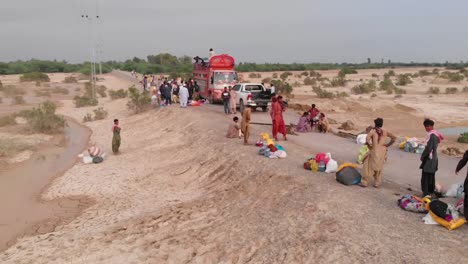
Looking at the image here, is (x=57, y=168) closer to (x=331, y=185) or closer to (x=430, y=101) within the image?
(x=331, y=185)

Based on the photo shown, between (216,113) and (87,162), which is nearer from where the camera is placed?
(87,162)

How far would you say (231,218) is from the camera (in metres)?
9.71

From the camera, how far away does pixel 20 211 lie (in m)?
12.7

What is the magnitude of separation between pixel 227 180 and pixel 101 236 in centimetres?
415

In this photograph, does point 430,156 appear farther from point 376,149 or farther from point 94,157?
point 94,157

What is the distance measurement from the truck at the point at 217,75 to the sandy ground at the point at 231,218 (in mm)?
11339

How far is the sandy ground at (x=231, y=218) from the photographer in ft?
23.7

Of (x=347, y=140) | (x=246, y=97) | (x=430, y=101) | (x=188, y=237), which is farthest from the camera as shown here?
(x=430, y=101)

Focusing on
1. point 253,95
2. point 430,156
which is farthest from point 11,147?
point 430,156

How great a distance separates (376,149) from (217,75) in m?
18.7

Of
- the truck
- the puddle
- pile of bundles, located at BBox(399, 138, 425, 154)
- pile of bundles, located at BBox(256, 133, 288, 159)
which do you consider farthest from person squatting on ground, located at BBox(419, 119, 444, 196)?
the truck

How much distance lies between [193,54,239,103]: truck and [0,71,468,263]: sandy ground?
11339 millimetres

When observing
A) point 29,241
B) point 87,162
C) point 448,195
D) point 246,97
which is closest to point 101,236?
point 29,241

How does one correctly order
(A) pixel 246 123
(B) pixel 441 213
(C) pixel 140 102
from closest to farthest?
(B) pixel 441 213, (A) pixel 246 123, (C) pixel 140 102
